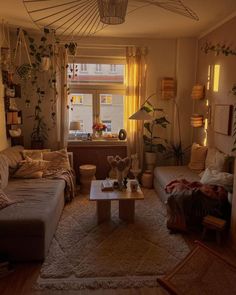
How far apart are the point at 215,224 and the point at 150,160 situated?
2.09 metres

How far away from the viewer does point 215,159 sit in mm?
3600

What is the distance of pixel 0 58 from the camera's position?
383cm

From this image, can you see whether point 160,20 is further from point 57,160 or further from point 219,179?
point 57,160

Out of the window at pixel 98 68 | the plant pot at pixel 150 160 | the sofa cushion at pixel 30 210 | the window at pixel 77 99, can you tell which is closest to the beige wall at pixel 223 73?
the plant pot at pixel 150 160

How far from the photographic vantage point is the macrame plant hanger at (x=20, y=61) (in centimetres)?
424

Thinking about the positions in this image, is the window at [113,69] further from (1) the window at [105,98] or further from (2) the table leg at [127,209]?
(2) the table leg at [127,209]

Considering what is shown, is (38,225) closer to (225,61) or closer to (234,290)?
(234,290)

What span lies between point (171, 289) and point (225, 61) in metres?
3.09

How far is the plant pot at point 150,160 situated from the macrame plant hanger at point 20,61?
7.99 feet

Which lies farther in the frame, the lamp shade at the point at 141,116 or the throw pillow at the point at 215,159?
the lamp shade at the point at 141,116

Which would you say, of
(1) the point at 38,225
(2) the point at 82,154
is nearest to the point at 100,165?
(2) the point at 82,154

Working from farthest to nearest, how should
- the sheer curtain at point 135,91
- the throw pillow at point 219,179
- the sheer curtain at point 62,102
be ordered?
1. the sheer curtain at point 135,91
2. the sheer curtain at point 62,102
3. the throw pillow at point 219,179

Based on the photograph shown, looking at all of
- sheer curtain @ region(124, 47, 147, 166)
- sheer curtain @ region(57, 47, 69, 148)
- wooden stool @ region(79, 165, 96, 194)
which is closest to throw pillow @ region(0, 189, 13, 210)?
wooden stool @ region(79, 165, 96, 194)

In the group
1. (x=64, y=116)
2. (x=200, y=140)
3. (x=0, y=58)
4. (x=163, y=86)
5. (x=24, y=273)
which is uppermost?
(x=0, y=58)
